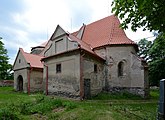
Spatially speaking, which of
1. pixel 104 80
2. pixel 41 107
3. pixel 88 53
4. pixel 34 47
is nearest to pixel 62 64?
pixel 88 53

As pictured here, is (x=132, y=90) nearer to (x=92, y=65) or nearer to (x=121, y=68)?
(x=121, y=68)

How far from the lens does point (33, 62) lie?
28594 millimetres

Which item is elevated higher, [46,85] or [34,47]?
[34,47]

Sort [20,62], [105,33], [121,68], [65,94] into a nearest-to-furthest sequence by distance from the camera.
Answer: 1. [65,94]
2. [121,68]
3. [105,33]
4. [20,62]

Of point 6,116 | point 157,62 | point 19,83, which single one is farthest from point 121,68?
point 6,116

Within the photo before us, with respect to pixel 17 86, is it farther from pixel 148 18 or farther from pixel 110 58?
pixel 148 18

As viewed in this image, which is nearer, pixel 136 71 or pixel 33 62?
pixel 136 71

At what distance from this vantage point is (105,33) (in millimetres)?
24375

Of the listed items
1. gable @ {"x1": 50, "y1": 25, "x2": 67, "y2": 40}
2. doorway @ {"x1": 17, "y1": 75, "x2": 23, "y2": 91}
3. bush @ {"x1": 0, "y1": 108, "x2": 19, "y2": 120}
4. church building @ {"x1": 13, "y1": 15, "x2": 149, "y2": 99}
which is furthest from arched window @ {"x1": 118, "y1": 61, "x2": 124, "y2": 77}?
bush @ {"x1": 0, "y1": 108, "x2": 19, "y2": 120}

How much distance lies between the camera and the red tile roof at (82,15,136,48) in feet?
75.9

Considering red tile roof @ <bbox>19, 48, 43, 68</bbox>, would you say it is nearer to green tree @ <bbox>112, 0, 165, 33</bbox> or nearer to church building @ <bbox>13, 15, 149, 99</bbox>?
church building @ <bbox>13, 15, 149, 99</bbox>

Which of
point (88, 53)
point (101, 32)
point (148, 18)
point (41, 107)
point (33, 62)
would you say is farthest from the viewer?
point (33, 62)

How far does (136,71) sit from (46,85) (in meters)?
9.93

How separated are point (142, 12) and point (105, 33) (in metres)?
15.7
